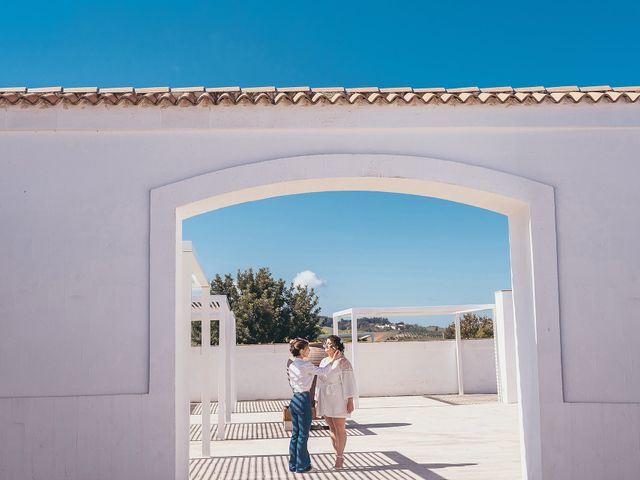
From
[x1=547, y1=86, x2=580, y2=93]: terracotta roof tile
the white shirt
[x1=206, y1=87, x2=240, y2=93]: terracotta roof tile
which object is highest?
[x1=206, y1=87, x2=240, y2=93]: terracotta roof tile

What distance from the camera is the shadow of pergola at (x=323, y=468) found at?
895 cm

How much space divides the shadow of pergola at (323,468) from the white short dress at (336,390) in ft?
2.30

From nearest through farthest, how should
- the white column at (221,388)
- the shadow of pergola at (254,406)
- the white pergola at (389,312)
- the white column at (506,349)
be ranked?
1. the white column at (221,388)
2. the white column at (506,349)
3. the shadow of pergola at (254,406)
4. the white pergola at (389,312)

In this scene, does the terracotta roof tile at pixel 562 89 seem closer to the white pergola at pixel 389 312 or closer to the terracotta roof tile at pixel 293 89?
the terracotta roof tile at pixel 293 89

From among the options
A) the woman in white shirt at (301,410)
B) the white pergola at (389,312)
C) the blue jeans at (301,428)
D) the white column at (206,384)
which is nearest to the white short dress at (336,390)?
the woman in white shirt at (301,410)

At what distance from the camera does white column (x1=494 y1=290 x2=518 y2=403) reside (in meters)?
19.0

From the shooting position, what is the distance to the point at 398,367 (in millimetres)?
23562

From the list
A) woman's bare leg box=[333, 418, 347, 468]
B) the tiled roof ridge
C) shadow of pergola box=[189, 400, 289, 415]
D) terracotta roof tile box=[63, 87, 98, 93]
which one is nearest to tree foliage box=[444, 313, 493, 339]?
shadow of pergola box=[189, 400, 289, 415]

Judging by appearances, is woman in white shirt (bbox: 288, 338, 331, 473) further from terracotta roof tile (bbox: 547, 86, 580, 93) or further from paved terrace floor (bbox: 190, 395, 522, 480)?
terracotta roof tile (bbox: 547, 86, 580, 93)

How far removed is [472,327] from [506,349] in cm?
1934

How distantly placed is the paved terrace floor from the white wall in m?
4.33

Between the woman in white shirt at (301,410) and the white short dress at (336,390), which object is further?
the white short dress at (336,390)

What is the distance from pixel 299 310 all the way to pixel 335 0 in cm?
2194

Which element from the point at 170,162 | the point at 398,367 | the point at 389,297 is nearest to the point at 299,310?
the point at 389,297
